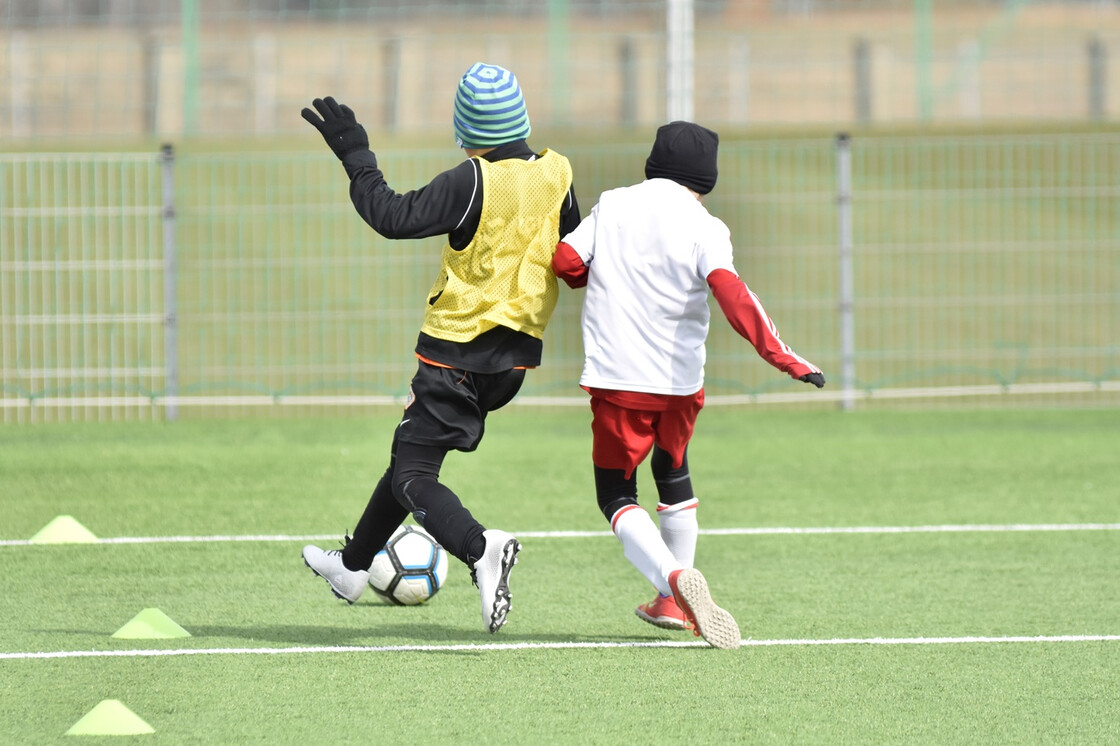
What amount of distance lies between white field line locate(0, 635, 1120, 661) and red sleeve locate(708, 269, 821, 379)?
33.6 inches

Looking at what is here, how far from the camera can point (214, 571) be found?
6.33m

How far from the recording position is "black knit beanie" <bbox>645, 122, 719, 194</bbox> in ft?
16.8

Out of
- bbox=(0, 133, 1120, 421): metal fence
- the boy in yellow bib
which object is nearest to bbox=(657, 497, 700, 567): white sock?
the boy in yellow bib

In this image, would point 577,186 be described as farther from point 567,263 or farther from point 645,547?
point 645,547

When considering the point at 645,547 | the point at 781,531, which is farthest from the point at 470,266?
the point at 781,531

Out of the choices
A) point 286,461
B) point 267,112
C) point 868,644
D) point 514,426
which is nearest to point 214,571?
point 868,644

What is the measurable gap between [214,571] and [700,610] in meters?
2.28

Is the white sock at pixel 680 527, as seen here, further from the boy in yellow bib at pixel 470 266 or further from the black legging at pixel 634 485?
the boy in yellow bib at pixel 470 266

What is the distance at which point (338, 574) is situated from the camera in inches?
210

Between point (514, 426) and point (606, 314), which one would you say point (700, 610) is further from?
point (514, 426)

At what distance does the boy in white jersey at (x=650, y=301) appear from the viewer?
197 inches

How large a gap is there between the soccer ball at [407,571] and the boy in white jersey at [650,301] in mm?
840

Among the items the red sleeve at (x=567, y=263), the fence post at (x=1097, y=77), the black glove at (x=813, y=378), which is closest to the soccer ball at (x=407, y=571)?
the red sleeve at (x=567, y=263)

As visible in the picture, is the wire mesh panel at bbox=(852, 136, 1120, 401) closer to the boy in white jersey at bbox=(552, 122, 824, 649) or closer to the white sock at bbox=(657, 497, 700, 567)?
the white sock at bbox=(657, 497, 700, 567)
